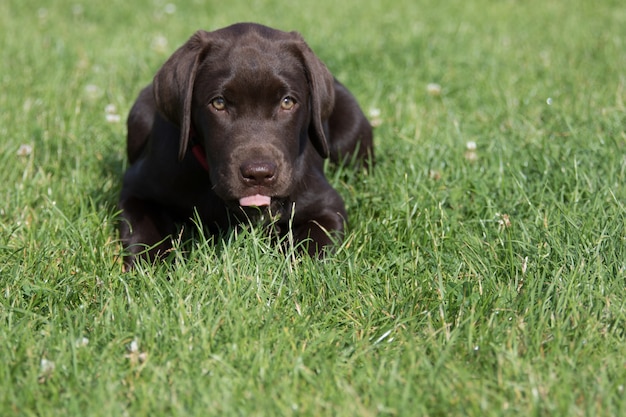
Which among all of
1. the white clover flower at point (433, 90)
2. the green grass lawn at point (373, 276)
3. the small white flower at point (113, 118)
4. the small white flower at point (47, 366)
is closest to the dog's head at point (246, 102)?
the green grass lawn at point (373, 276)

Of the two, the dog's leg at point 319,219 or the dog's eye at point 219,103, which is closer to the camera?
the dog's eye at point 219,103

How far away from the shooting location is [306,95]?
3498 mm

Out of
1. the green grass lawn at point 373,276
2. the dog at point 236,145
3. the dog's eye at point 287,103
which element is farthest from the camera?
the dog's eye at point 287,103

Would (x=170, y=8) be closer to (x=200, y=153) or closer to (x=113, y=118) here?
(x=113, y=118)

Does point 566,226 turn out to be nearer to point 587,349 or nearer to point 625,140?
point 587,349

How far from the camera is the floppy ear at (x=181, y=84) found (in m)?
3.31

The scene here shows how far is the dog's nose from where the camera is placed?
10.3ft

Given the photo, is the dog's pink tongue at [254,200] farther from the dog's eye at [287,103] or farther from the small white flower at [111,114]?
the small white flower at [111,114]

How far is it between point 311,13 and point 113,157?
3.67 m

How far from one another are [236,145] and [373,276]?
0.68m

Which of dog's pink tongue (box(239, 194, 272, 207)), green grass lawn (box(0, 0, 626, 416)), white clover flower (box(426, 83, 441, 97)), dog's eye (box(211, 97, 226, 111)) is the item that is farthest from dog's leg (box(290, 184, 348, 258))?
white clover flower (box(426, 83, 441, 97))

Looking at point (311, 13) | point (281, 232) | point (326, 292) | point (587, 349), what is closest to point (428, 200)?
point (281, 232)

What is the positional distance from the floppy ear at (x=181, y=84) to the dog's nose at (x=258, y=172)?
1.00 feet

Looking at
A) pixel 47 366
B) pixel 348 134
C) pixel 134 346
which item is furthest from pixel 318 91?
pixel 47 366
